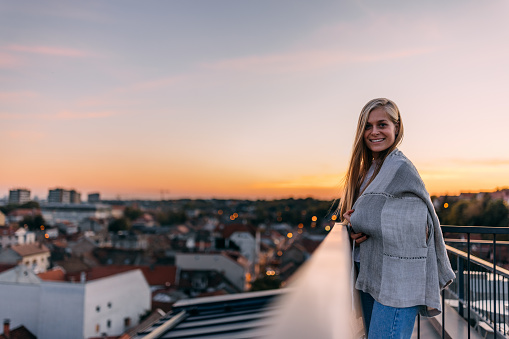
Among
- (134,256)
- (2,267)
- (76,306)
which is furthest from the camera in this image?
(134,256)

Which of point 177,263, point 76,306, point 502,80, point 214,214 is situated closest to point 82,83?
point 76,306

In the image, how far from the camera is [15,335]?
67.4 feet

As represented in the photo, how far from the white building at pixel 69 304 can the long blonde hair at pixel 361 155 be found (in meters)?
23.3

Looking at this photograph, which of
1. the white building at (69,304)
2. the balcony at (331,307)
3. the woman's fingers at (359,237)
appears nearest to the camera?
the balcony at (331,307)

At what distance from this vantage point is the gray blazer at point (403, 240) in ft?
4.89

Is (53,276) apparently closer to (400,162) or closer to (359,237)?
(359,237)

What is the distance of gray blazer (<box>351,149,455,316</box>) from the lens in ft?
4.89

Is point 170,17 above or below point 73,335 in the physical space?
above

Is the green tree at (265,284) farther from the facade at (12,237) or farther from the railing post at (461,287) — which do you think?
the facade at (12,237)

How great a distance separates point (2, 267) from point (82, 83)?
44.8 ft

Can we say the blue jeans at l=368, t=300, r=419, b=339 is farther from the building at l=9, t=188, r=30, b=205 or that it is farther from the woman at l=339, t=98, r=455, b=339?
the building at l=9, t=188, r=30, b=205

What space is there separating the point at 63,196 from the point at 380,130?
118m

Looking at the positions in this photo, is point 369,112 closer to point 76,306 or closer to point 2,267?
point 76,306

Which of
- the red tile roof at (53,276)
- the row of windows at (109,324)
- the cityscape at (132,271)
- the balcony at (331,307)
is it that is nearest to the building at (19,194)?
the cityscape at (132,271)
